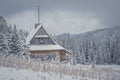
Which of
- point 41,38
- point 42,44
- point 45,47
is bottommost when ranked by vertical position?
point 45,47

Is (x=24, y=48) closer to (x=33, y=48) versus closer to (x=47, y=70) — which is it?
(x=33, y=48)

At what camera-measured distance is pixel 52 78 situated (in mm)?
10672

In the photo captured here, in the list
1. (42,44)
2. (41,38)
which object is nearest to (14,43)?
(41,38)

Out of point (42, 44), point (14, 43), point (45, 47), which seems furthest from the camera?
point (42, 44)

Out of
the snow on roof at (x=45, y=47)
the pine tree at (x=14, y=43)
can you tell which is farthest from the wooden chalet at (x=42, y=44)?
the pine tree at (x=14, y=43)

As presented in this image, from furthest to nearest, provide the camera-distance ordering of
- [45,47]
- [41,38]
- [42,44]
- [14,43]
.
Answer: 1. [42,44]
2. [41,38]
3. [45,47]
4. [14,43]

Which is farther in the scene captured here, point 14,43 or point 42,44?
point 42,44

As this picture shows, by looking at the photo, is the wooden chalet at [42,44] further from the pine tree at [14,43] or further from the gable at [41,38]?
the pine tree at [14,43]

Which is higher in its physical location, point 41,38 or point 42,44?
Answer: point 41,38

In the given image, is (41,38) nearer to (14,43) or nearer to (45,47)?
(45,47)

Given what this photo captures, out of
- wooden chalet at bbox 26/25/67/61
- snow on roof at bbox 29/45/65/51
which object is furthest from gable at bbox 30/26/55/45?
snow on roof at bbox 29/45/65/51

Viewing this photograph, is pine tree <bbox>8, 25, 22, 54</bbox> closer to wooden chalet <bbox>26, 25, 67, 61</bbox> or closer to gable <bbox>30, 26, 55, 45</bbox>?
wooden chalet <bbox>26, 25, 67, 61</bbox>

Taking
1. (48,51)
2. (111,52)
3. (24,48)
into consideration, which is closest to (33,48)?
(48,51)

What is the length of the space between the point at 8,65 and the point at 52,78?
11.1 feet
